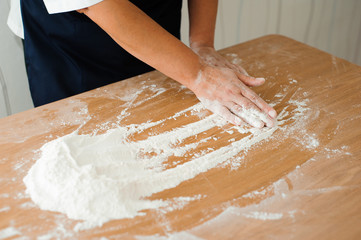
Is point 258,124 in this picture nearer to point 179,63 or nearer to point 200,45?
point 179,63

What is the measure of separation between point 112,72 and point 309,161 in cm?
72

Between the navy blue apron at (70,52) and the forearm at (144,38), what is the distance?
0.68 feet

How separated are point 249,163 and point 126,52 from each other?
0.62 meters

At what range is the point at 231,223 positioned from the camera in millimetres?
621

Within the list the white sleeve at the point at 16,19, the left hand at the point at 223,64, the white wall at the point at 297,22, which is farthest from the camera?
the white wall at the point at 297,22

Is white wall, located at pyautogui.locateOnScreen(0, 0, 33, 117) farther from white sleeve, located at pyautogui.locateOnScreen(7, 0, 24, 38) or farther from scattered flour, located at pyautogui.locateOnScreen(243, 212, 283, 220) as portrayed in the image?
scattered flour, located at pyautogui.locateOnScreen(243, 212, 283, 220)

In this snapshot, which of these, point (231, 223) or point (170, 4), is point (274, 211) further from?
point (170, 4)

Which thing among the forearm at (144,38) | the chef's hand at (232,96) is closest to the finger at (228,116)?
the chef's hand at (232,96)

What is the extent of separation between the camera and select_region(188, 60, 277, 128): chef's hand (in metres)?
0.90

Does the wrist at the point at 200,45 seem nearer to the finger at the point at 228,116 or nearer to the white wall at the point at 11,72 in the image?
the finger at the point at 228,116

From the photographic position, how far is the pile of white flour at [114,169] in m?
0.66

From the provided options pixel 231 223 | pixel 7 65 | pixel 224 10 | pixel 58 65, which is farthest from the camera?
pixel 224 10

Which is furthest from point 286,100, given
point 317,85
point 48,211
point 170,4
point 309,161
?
point 48,211

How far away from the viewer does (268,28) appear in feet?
6.70
